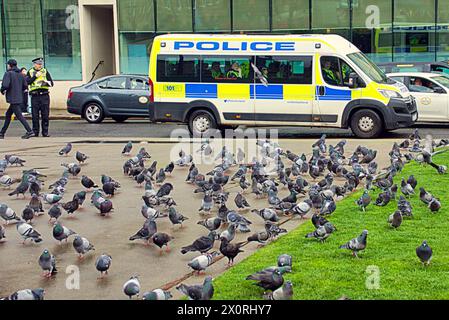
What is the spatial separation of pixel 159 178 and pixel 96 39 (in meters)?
19.7

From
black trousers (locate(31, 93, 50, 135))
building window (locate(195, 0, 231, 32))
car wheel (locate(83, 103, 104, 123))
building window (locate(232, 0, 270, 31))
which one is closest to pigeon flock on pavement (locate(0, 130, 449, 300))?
black trousers (locate(31, 93, 50, 135))

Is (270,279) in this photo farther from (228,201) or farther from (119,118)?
(119,118)

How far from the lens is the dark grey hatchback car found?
83.0ft

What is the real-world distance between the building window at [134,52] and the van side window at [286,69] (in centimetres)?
1130

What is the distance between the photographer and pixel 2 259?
29.9ft

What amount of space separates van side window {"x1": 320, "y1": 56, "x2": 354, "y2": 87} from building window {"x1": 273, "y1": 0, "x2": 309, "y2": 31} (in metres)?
10.1

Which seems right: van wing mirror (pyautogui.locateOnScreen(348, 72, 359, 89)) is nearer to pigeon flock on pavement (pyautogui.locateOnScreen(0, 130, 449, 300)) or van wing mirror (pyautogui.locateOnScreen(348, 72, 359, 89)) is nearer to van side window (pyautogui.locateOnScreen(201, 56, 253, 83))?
van side window (pyautogui.locateOnScreen(201, 56, 253, 83))

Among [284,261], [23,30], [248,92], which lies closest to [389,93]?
[248,92]

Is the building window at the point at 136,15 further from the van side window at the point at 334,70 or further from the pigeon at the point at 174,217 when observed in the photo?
the pigeon at the point at 174,217

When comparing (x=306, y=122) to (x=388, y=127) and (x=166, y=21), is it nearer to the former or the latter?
(x=388, y=127)

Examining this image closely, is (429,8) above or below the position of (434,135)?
above

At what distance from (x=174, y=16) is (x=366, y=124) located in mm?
12513

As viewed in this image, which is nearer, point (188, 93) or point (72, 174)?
point (72, 174)
